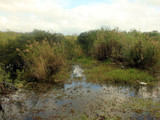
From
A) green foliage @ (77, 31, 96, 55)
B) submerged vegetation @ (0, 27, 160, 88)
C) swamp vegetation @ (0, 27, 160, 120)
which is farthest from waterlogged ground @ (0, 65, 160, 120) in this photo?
green foliage @ (77, 31, 96, 55)

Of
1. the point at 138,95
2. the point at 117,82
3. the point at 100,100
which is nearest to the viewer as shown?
the point at 100,100

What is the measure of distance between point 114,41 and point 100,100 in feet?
19.2

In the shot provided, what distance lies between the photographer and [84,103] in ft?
12.5

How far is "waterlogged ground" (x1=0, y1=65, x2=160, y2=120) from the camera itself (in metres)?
3.26

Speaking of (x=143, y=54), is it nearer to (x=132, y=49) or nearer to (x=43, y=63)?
(x=132, y=49)

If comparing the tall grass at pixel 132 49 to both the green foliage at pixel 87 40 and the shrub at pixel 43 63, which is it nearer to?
the green foliage at pixel 87 40

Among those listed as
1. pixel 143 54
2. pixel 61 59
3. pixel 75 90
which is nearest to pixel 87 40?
pixel 143 54

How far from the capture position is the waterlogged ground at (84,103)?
3256 millimetres

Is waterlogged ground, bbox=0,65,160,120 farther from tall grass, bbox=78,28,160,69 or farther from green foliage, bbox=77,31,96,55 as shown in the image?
green foliage, bbox=77,31,96,55

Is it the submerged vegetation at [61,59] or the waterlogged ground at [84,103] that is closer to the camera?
the waterlogged ground at [84,103]

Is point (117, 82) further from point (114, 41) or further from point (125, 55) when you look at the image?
point (114, 41)

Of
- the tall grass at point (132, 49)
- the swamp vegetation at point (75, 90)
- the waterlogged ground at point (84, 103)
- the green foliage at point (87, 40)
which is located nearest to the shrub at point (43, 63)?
the swamp vegetation at point (75, 90)

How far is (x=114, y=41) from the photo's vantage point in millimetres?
9000

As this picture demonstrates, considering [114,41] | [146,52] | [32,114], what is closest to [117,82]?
[146,52]
